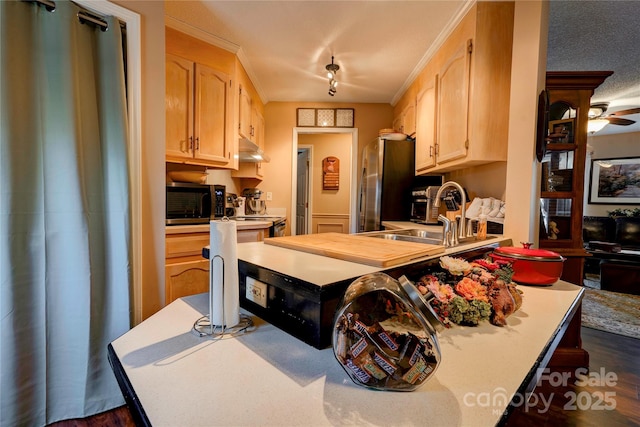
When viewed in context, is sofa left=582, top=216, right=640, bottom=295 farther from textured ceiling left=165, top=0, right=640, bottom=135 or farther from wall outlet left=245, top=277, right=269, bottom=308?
wall outlet left=245, top=277, right=269, bottom=308

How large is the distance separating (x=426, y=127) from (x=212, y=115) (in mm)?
1971

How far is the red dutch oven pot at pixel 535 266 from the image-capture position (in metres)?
1.14

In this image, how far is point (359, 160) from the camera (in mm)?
3893

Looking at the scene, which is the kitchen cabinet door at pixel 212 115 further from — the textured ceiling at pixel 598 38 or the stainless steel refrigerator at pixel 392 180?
the textured ceiling at pixel 598 38

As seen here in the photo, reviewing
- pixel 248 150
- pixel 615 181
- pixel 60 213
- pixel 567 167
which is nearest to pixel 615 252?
pixel 615 181

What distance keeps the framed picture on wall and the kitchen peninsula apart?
6497 mm

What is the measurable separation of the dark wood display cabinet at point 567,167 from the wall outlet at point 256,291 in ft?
7.21

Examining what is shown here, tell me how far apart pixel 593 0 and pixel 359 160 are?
8.17 feet

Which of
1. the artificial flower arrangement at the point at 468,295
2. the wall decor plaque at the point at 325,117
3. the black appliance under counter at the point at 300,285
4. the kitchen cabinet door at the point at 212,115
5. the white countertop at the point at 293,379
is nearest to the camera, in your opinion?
the white countertop at the point at 293,379

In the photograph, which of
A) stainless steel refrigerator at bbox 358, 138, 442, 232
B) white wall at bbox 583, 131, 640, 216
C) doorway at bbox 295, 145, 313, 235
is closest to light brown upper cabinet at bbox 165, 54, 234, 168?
stainless steel refrigerator at bbox 358, 138, 442, 232

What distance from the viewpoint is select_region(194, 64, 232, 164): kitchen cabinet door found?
233 cm

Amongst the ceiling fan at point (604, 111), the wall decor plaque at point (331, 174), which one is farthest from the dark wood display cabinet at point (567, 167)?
the wall decor plaque at point (331, 174)

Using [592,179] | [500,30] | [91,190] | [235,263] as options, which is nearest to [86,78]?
[91,190]

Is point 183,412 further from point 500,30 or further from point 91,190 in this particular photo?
point 500,30
